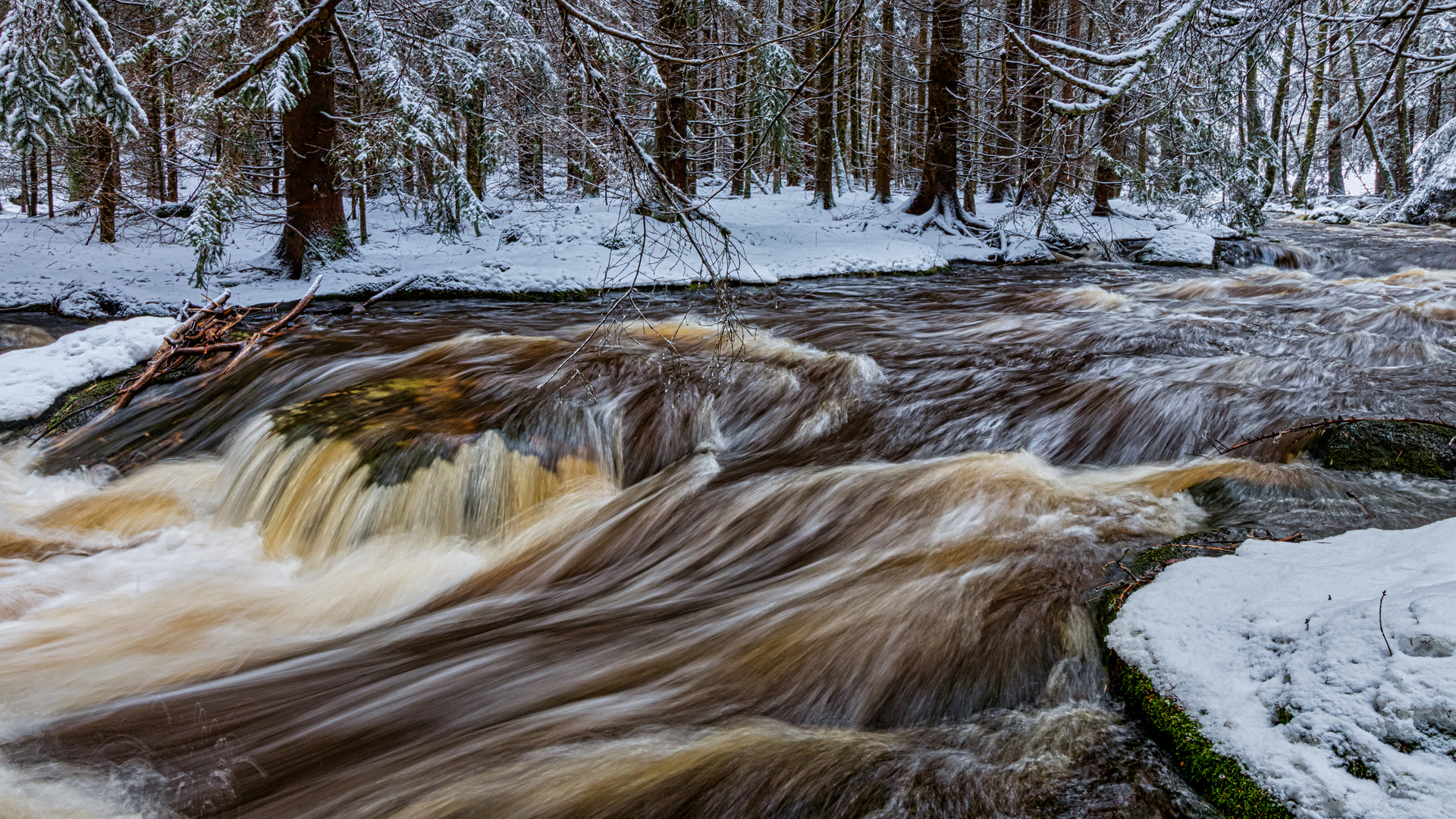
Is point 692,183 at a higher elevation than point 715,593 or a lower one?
higher

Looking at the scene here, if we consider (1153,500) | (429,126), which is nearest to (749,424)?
(1153,500)

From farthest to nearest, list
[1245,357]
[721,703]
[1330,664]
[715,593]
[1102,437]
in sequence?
Result: [1245,357]
[1102,437]
[715,593]
[721,703]
[1330,664]

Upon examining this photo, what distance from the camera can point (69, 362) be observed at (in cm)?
638

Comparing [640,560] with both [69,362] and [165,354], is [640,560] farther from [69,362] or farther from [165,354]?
[69,362]

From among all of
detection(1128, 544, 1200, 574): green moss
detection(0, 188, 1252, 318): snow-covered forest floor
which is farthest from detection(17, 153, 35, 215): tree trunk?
detection(1128, 544, 1200, 574): green moss

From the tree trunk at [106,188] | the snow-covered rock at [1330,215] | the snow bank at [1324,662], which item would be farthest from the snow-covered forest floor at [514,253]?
the snow-covered rock at [1330,215]

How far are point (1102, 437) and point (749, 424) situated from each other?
92.9 inches

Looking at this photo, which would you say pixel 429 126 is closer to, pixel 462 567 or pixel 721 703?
pixel 462 567

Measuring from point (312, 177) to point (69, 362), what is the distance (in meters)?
5.38

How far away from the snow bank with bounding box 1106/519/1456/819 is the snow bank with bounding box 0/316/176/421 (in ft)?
24.1

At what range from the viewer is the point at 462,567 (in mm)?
4238

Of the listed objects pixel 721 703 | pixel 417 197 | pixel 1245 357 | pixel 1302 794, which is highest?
pixel 417 197

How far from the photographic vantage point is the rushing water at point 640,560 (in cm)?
249

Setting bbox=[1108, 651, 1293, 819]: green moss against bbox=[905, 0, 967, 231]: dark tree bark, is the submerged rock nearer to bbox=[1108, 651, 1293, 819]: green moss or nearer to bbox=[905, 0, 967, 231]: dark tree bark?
bbox=[1108, 651, 1293, 819]: green moss
